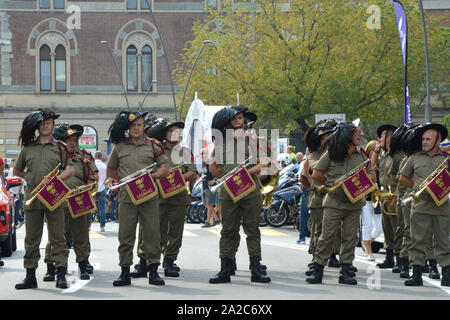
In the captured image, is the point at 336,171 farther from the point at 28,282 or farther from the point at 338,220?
the point at 28,282

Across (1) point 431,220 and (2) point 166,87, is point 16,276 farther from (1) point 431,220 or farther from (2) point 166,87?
(2) point 166,87

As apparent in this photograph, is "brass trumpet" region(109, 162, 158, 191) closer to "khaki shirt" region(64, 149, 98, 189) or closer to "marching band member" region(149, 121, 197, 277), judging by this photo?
"marching band member" region(149, 121, 197, 277)

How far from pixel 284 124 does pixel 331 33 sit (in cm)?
450

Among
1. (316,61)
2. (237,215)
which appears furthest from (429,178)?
(316,61)

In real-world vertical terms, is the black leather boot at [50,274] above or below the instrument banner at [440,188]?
below

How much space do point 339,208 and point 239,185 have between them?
125cm

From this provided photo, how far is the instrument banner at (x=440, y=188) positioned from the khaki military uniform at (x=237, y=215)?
2108mm

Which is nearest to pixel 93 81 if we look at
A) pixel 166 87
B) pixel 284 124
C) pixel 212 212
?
pixel 166 87

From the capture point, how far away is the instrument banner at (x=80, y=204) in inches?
437

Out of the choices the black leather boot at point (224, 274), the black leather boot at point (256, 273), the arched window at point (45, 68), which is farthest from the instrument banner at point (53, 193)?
the arched window at point (45, 68)

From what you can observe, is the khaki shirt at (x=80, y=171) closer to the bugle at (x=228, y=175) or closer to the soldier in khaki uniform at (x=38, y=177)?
the soldier in khaki uniform at (x=38, y=177)

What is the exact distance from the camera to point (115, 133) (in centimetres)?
1050

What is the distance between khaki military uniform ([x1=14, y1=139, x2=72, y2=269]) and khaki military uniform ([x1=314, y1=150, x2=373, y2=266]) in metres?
3.10

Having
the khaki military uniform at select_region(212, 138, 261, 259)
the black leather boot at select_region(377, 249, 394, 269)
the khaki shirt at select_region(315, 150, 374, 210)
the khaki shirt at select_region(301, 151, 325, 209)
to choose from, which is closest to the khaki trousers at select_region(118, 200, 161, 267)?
the khaki military uniform at select_region(212, 138, 261, 259)
